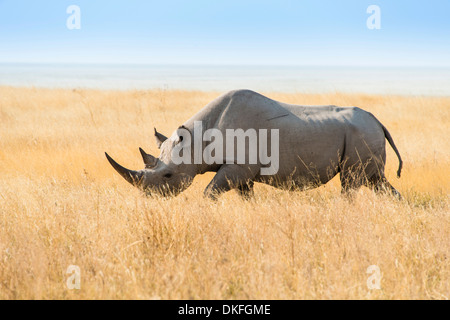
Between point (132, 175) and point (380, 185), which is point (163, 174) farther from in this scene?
point (380, 185)

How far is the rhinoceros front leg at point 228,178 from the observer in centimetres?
577

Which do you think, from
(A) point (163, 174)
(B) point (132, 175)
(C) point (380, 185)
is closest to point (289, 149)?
(C) point (380, 185)

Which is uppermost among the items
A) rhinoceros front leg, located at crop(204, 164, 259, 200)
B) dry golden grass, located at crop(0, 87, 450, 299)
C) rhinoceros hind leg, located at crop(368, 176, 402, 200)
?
rhinoceros front leg, located at crop(204, 164, 259, 200)

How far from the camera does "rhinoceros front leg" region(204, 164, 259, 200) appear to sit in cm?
577

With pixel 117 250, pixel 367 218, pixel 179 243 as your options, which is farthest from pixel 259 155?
pixel 117 250

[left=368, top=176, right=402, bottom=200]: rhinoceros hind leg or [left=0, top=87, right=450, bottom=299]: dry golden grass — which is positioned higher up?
[left=368, top=176, right=402, bottom=200]: rhinoceros hind leg

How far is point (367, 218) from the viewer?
4.98 meters

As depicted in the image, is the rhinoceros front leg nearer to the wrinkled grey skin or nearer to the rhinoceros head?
the wrinkled grey skin

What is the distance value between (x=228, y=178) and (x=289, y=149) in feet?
2.82

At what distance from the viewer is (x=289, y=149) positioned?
599 cm

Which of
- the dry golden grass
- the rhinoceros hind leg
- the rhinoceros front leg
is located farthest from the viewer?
the rhinoceros hind leg

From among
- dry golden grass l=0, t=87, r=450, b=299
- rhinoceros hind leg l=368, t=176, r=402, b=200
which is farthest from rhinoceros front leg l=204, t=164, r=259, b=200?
rhinoceros hind leg l=368, t=176, r=402, b=200

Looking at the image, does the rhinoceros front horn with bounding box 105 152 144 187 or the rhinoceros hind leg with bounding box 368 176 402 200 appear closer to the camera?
the rhinoceros front horn with bounding box 105 152 144 187

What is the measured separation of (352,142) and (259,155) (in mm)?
1220
